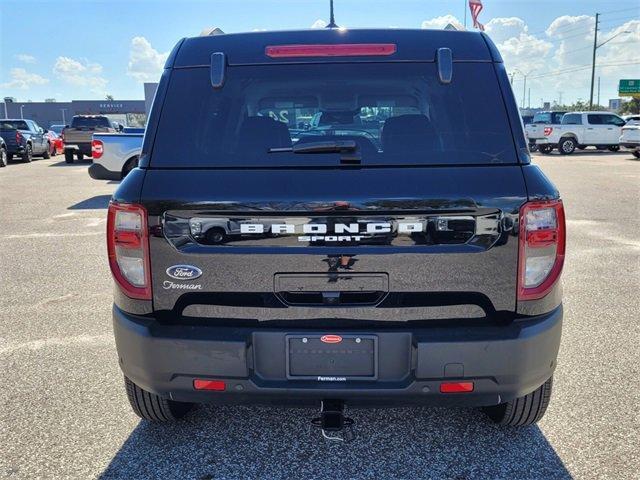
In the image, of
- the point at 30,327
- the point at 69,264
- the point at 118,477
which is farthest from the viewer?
the point at 69,264

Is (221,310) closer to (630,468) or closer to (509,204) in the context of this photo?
(509,204)

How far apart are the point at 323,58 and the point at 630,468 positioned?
7.71 feet

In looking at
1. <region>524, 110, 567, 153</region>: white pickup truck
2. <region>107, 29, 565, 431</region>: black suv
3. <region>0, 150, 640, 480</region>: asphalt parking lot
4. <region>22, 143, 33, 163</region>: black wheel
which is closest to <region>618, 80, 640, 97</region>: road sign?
<region>524, 110, 567, 153</region>: white pickup truck

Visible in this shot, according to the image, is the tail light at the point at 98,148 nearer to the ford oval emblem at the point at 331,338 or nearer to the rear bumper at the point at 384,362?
the rear bumper at the point at 384,362

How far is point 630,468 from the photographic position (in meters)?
2.75

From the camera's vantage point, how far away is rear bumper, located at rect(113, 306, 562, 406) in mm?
2340

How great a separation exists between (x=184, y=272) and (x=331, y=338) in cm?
65

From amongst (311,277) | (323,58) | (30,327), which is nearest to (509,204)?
(311,277)

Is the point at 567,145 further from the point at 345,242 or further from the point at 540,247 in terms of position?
the point at 345,242

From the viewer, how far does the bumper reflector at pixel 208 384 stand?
95.3 inches

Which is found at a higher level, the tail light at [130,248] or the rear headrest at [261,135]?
the rear headrest at [261,135]

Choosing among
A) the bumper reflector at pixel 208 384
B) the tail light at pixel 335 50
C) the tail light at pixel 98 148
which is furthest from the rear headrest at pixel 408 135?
the tail light at pixel 98 148

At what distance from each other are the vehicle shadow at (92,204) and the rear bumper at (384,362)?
32.4ft

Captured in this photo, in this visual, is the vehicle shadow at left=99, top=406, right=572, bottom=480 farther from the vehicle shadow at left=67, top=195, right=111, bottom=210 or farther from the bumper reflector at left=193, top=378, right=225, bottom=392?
the vehicle shadow at left=67, top=195, right=111, bottom=210
